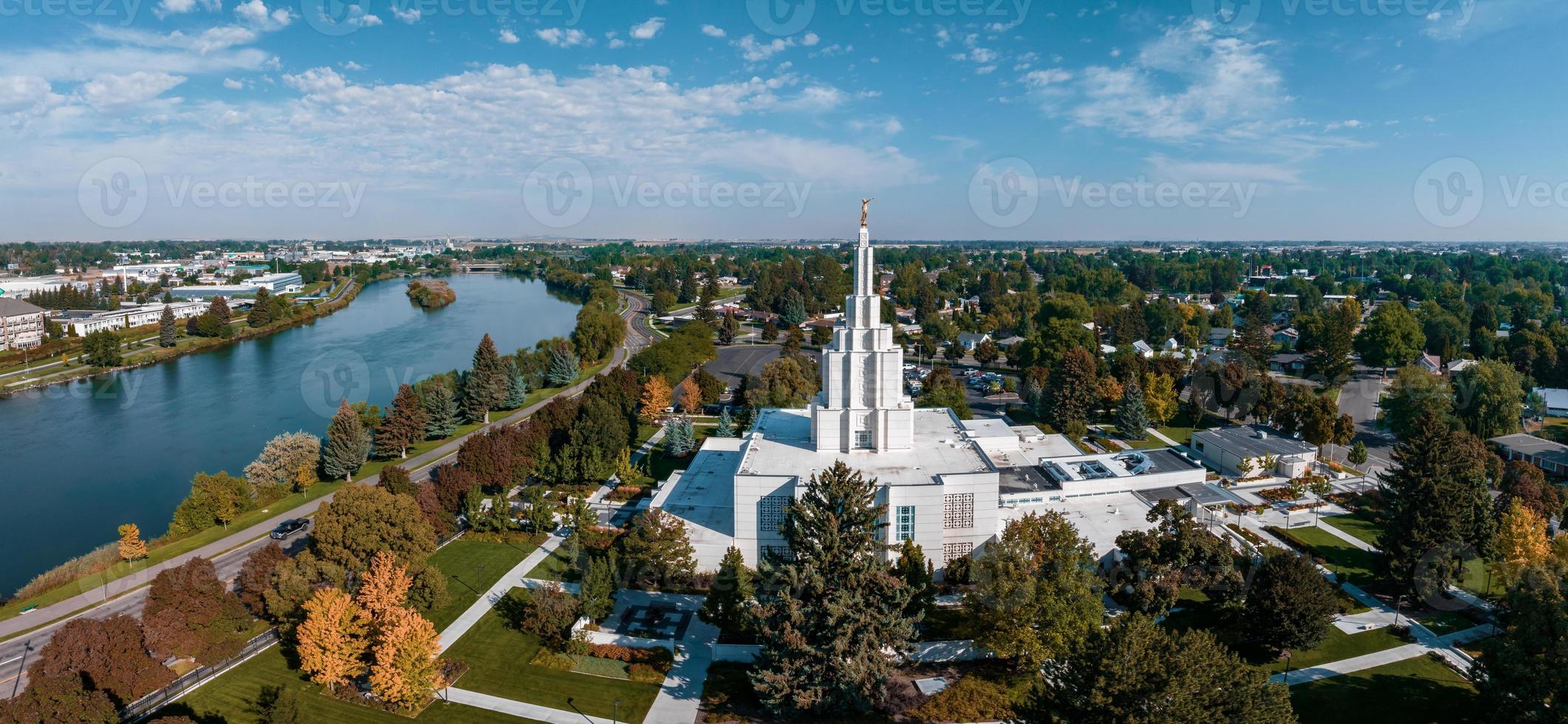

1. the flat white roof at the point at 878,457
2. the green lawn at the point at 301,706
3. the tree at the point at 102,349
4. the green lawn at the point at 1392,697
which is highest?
the tree at the point at 102,349

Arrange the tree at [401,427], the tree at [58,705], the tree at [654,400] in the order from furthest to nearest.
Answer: the tree at [654,400]
the tree at [401,427]
the tree at [58,705]

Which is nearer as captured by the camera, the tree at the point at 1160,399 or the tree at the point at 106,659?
the tree at the point at 106,659

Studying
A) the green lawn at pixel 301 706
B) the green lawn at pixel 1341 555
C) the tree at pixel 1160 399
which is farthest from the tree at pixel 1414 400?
the green lawn at pixel 301 706

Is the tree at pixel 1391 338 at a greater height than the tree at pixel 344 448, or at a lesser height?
greater

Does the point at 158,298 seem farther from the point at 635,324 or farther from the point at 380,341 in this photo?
the point at 635,324

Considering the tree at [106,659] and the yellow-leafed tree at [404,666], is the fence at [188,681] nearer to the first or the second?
the tree at [106,659]

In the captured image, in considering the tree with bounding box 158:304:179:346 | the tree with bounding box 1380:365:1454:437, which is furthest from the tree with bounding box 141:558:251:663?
the tree with bounding box 158:304:179:346

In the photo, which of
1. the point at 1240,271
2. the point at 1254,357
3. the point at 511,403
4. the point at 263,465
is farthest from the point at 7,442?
the point at 1240,271
